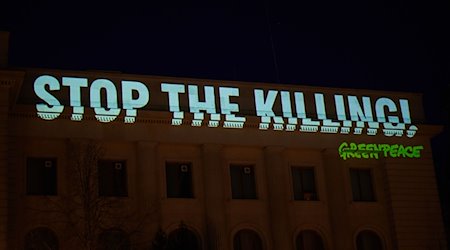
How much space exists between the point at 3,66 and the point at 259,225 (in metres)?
16.2

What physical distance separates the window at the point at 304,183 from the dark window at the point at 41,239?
1397 cm

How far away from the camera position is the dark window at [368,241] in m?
53.4

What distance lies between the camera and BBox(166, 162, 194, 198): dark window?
166 ft

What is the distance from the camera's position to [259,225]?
51281 millimetres

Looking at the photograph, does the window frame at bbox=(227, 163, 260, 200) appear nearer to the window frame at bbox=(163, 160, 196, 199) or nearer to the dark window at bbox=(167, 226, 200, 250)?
the window frame at bbox=(163, 160, 196, 199)

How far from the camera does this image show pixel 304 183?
2108 inches

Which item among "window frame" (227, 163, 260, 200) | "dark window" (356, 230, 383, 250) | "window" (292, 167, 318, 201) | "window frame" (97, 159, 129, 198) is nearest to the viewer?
"window frame" (97, 159, 129, 198)

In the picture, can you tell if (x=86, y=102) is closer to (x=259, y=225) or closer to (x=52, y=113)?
(x=52, y=113)

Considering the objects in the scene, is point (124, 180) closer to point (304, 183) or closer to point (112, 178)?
point (112, 178)

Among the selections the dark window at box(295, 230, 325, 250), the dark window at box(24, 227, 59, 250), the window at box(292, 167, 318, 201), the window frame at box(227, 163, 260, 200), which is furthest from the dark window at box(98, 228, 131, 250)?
the window at box(292, 167, 318, 201)

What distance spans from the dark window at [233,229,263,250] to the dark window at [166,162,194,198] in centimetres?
340

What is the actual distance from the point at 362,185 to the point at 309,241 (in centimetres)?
497

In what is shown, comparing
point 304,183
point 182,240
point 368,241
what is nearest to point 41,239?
point 182,240

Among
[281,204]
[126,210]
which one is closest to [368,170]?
[281,204]
